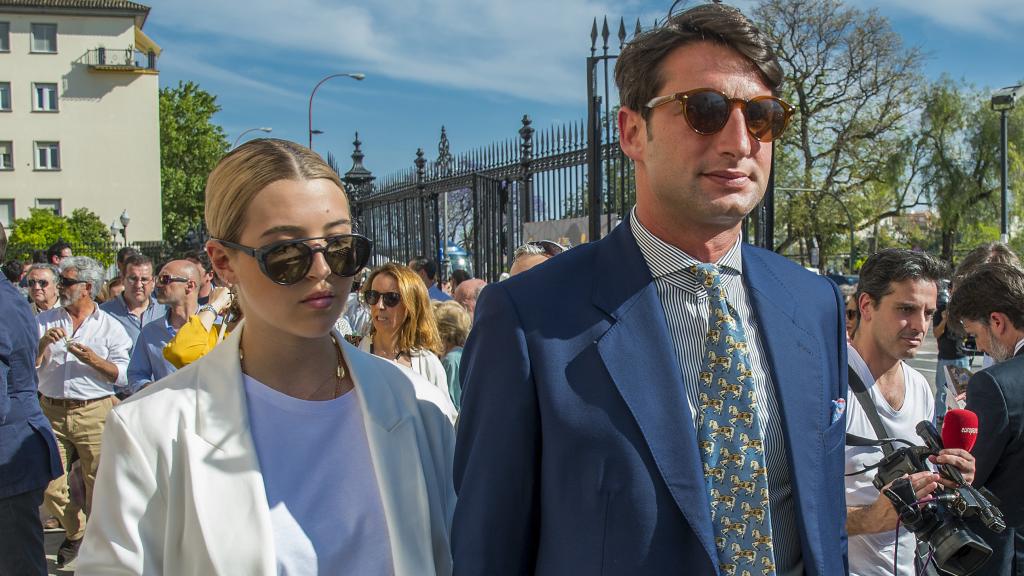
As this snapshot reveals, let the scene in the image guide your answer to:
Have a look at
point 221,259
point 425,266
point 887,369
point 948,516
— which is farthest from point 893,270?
point 425,266

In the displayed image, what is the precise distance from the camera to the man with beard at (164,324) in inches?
235

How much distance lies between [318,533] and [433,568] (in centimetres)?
27

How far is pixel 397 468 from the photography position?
2072mm

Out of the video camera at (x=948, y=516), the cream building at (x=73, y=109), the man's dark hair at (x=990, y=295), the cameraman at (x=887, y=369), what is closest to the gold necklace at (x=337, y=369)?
the video camera at (x=948, y=516)

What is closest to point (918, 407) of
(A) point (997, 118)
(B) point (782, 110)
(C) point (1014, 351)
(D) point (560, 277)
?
(C) point (1014, 351)

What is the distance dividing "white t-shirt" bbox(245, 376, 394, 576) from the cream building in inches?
1944

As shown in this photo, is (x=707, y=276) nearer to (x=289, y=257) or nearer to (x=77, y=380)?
(x=289, y=257)

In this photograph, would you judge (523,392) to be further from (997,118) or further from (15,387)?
(997,118)

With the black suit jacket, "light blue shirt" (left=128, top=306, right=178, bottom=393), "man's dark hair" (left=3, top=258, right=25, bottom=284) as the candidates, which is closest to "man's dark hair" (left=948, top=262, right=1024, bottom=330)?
the black suit jacket

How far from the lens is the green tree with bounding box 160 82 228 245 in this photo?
54625 mm

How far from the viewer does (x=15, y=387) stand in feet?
14.4

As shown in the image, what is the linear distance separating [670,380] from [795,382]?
12.5 inches

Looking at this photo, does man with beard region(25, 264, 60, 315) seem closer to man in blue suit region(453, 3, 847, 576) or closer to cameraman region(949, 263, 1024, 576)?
man in blue suit region(453, 3, 847, 576)

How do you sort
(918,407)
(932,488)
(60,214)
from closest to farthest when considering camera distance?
(932,488)
(918,407)
(60,214)
